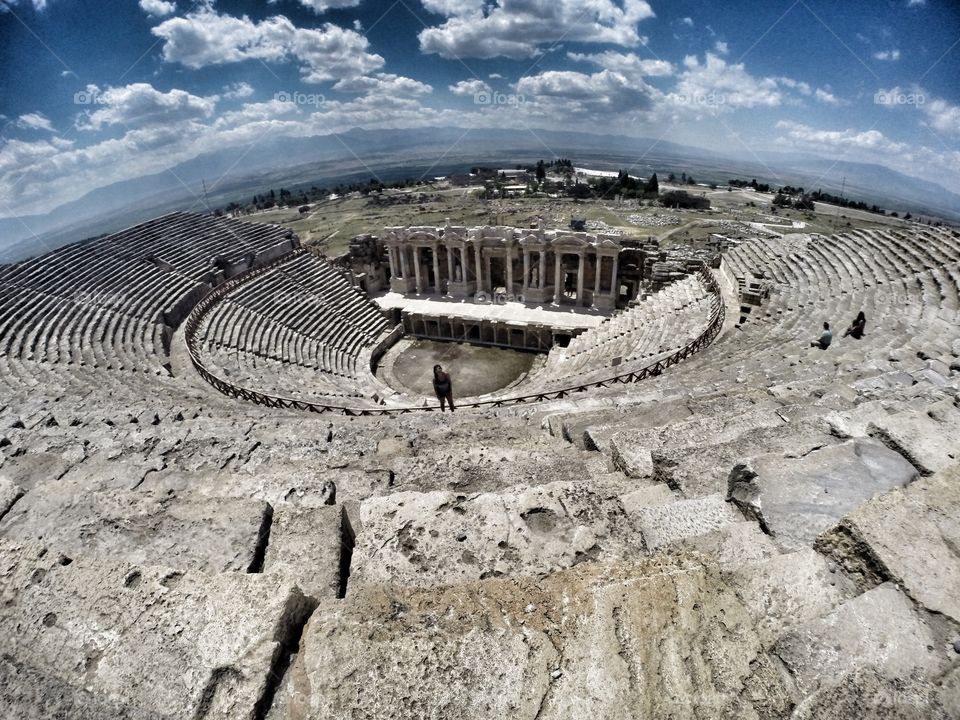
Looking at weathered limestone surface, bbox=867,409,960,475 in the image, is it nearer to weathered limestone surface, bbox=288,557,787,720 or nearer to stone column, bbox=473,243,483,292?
weathered limestone surface, bbox=288,557,787,720

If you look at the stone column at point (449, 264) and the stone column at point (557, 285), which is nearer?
the stone column at point (557, 285)

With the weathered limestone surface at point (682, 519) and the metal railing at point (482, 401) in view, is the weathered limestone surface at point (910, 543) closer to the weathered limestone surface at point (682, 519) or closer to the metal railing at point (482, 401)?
the weathered limestone surface at point (682, 519)

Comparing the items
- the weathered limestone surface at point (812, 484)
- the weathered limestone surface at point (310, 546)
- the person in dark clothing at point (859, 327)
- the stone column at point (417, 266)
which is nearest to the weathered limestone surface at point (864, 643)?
the weathered limestone surface at point (812, 484)

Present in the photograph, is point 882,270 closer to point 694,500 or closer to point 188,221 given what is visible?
point 694,500

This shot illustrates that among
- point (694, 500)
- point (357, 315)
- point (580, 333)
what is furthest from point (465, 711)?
point (357, 315)

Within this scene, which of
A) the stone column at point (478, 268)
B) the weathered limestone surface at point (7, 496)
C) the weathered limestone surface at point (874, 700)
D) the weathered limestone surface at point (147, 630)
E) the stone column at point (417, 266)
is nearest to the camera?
the weathered limestone surface at point (874, 700)

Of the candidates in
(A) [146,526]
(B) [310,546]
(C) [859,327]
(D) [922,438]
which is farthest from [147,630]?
(C) [859,327]

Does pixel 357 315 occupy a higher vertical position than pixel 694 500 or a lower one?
lower
